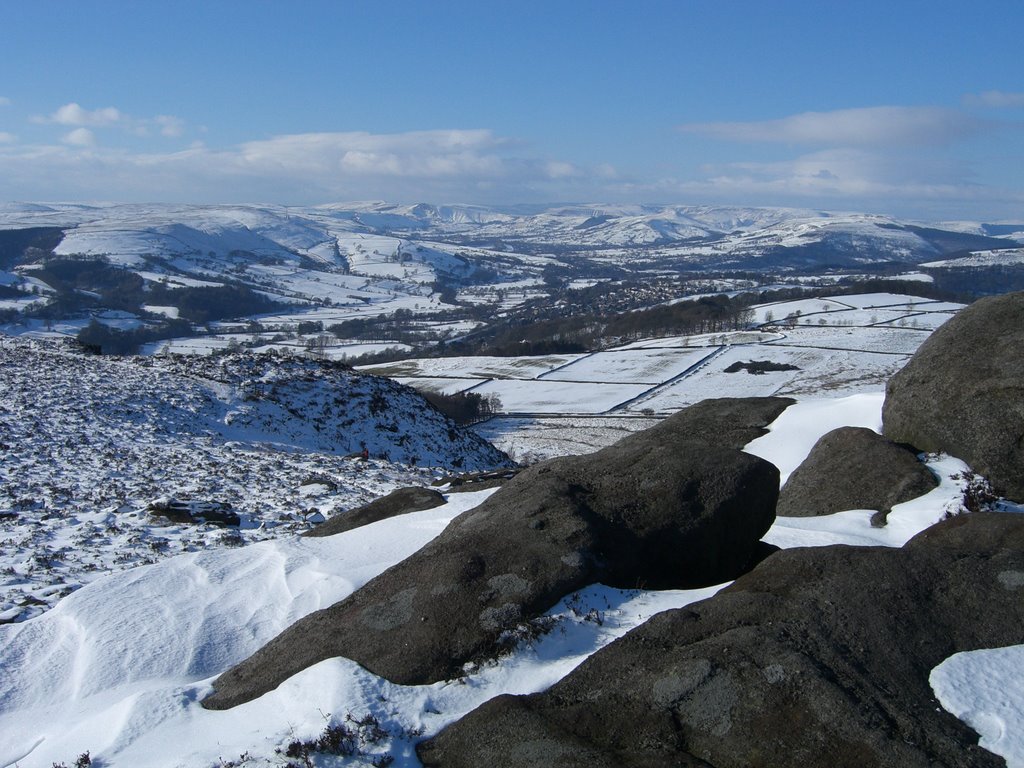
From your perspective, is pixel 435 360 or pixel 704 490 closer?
pixel 704 490

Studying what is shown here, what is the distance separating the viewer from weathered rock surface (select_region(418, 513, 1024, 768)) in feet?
20.7

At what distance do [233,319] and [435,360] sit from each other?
241 ft

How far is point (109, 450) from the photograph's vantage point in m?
24.4

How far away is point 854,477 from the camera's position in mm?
15570

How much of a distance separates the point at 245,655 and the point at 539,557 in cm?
391

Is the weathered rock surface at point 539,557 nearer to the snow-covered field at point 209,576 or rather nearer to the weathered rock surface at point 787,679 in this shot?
the snow-covered field at point 209,576

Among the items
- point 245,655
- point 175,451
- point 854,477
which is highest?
point 854,477

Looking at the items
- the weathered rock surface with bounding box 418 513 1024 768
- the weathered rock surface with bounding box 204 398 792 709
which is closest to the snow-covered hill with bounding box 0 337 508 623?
the weathered rock surface with bounding box 204 398 792 709

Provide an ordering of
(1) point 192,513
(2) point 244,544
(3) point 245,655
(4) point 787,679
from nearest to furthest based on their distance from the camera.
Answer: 1. (4) point 787,679
2. (3) point 245,655
3. (2) point 244,544
4. (1) point 192,513

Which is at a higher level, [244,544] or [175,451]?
[244,544]

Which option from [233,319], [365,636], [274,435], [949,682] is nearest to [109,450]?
[274,435]

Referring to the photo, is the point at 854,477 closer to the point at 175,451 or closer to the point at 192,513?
the point at 192,513

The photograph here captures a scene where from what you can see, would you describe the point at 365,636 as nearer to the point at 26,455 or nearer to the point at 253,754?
the point at 253,754

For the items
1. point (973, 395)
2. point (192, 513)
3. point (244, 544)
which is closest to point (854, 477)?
point (973, 395)
